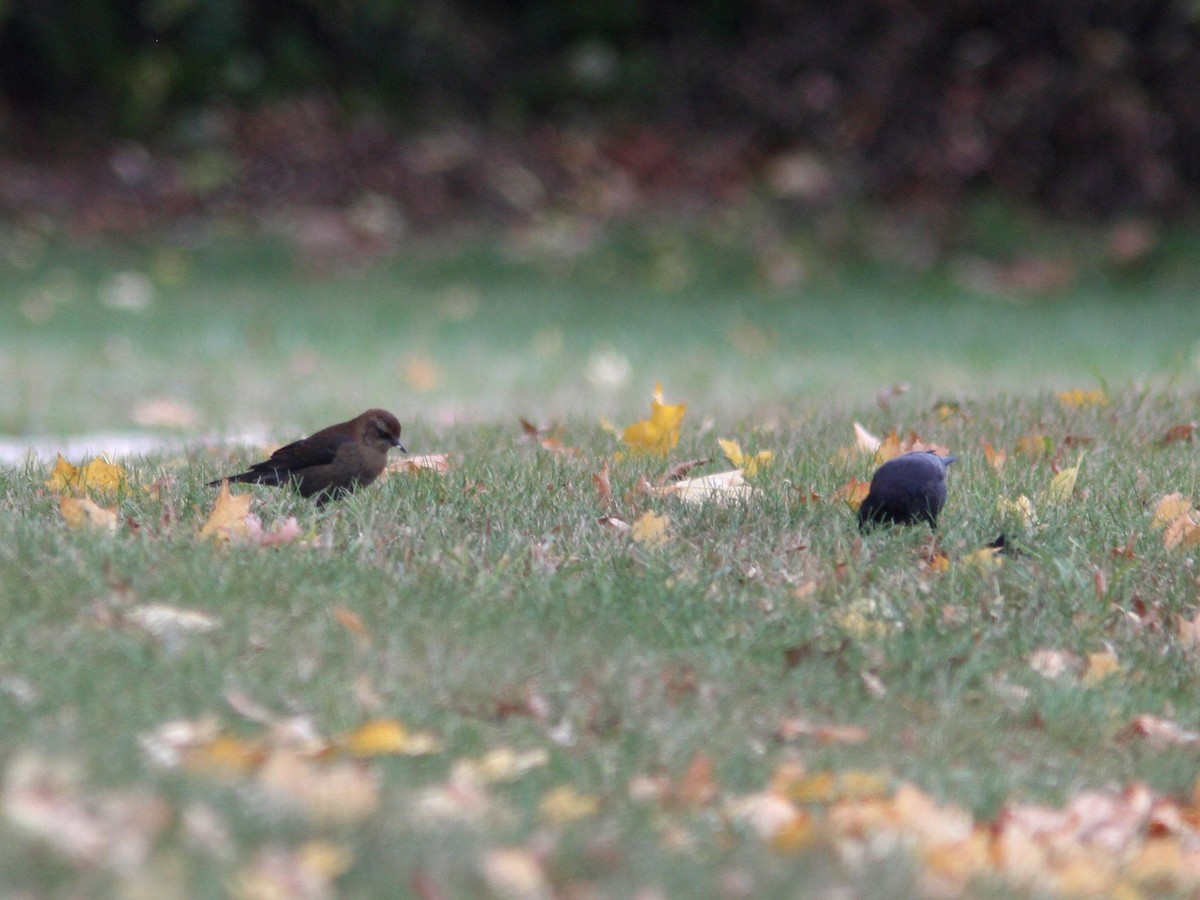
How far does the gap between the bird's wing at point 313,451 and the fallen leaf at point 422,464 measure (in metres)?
0.31

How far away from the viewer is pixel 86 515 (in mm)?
3922

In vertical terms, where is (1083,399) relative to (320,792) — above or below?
above

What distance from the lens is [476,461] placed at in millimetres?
4855

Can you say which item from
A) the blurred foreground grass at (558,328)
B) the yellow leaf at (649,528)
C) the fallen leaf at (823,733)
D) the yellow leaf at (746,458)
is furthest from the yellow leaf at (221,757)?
the blurred foreground grass at (558,328)

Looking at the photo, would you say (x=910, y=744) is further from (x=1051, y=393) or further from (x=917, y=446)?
(x=1051, y=393)

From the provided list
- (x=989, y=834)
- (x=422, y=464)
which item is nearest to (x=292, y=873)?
(x=989, y=834)

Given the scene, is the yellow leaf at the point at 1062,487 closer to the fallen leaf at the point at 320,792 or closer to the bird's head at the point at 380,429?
the bird's head at the point at 380,429

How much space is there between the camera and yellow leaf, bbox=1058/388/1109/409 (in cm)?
596

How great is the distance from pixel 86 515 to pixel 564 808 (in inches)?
68.4

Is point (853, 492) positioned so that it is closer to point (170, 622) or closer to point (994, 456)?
point (994, 456)

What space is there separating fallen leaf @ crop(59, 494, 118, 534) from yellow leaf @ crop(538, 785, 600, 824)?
157cm

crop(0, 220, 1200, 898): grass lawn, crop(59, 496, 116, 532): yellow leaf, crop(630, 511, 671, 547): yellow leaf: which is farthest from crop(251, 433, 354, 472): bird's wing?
crop(630, 511, 671, 547): yellow leaf

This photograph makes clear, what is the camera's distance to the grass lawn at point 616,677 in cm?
250

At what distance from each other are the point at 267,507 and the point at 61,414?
3878 mm
